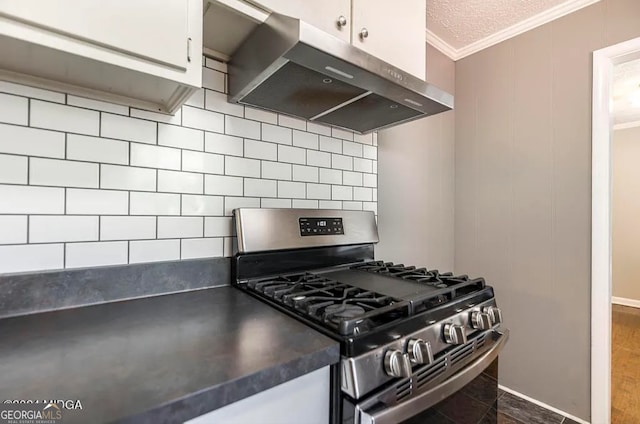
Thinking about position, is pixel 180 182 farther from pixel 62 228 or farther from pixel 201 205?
pixel 62 228

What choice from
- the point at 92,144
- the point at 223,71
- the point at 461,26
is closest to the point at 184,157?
the point at 92,144

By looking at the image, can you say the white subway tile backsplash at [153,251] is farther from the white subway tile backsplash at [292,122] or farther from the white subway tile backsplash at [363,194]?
the white subway tile backsplash at [363,194]

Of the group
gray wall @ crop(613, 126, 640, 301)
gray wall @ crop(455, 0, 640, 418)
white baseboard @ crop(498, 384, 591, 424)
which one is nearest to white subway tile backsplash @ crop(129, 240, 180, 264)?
gray wall @ crop(455, 0, 640, 418)

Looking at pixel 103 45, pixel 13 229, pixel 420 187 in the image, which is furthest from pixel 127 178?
pixel 420 187

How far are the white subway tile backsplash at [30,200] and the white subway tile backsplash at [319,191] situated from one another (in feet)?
2.89

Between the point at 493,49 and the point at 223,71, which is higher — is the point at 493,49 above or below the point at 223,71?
above

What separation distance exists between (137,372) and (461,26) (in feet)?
7.35

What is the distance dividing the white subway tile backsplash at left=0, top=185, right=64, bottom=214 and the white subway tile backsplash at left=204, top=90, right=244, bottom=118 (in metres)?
0.54

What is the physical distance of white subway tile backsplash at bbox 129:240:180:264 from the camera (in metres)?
0.96

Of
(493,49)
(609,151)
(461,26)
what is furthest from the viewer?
(493,49)

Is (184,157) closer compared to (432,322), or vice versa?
(432,322)

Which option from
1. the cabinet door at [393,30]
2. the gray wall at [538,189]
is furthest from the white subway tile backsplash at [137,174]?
the gray wall at [538,189]

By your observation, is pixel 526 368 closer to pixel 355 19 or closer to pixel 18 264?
pixel 355 19

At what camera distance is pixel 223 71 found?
1157mm
